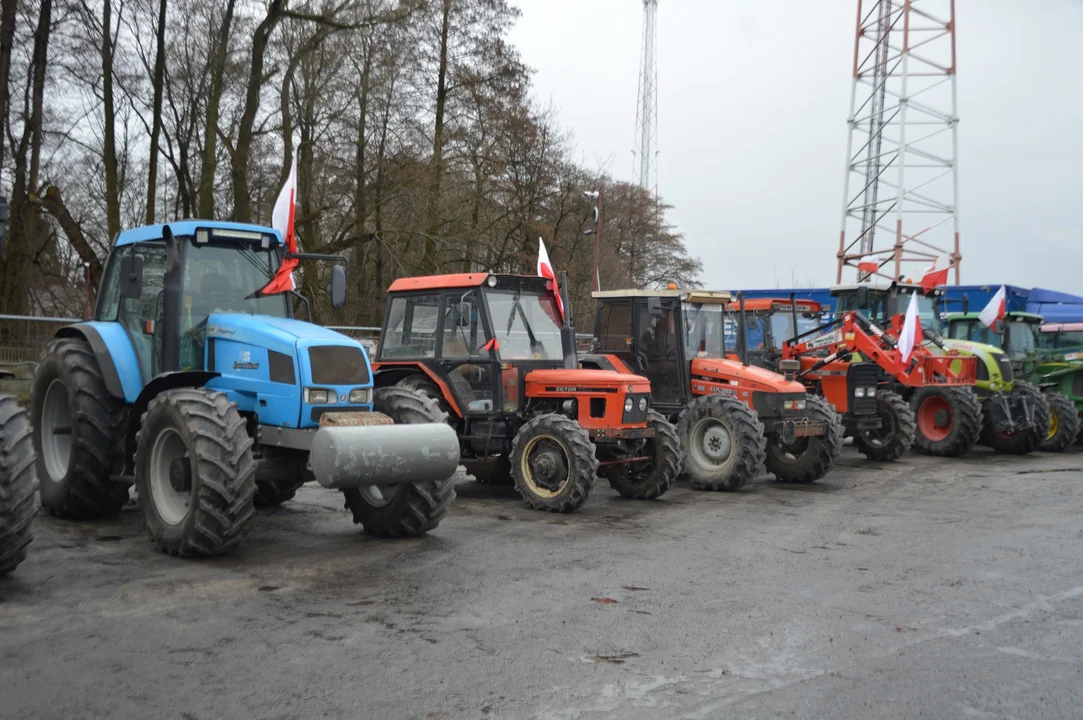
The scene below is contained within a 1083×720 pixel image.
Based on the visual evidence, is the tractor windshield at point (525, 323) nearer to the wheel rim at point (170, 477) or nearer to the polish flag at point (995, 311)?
the wheel rim at point (170, 477)

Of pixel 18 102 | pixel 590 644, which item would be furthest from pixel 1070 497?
pixel 18 102

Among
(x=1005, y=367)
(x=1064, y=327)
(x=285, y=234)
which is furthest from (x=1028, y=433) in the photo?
(x=285, y=234)

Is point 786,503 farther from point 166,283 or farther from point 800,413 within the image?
point 166,283

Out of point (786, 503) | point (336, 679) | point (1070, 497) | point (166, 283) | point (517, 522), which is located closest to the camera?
point (336, 679)

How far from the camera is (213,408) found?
7254 millimetres

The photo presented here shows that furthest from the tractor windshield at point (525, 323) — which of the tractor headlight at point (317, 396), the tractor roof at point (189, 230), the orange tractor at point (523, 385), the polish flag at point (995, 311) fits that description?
the polish flag at point (995, 311)

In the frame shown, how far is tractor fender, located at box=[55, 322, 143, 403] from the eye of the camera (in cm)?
830

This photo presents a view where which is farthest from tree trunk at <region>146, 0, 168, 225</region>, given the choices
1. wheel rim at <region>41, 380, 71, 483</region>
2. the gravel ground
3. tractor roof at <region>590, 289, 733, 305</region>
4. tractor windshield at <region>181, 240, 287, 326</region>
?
the gravel ground

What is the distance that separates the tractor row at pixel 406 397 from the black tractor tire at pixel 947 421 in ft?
0.16

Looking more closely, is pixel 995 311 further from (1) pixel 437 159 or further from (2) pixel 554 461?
(1) pixel 437 159

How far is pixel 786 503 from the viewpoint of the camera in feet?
38.0

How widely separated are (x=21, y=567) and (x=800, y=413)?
9.00 meters

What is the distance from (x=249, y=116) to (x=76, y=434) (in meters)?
15.2

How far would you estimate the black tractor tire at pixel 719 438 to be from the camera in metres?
12.0
